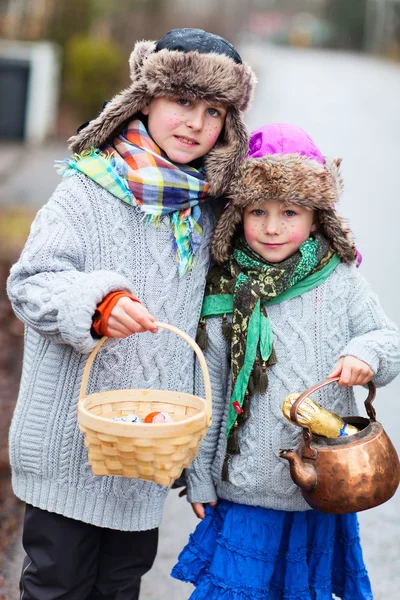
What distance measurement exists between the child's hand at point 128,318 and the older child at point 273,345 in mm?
505

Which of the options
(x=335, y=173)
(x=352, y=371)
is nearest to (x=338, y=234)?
(x=335, y=173)

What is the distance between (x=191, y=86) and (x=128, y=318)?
0.79 m

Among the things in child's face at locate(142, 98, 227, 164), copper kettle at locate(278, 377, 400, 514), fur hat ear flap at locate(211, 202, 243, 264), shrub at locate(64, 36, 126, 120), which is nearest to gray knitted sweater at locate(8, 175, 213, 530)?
fur hat ear flap at locate(211, 202, 243, 264)

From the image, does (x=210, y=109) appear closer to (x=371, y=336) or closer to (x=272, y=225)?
(x=272, y=225)

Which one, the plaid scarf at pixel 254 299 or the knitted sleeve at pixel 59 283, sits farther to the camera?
the plaid scarf at pixel 254 299

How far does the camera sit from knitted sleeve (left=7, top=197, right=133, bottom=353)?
2.32 m

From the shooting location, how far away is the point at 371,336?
2.68 m

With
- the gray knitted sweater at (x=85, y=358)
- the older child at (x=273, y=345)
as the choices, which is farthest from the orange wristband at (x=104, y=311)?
the older child at (x=273, y=345)

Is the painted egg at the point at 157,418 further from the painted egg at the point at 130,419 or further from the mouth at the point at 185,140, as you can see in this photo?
the mouth at the point at 185,140

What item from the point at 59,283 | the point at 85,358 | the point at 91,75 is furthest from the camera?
the point at 91,75

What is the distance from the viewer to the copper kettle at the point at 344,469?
248 centimetres

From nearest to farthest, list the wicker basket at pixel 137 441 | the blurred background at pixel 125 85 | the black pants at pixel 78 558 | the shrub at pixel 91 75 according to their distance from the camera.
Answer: the wicker basket at pixel 137 441
the black pants at pixel 78 558
the blurred background at pixel 125 85
the shrub at pixel 91 75

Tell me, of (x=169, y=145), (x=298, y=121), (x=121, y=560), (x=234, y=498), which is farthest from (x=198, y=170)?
(x=298, y=121)

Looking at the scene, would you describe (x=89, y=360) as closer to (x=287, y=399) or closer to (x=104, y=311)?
(x=104, y=311)
